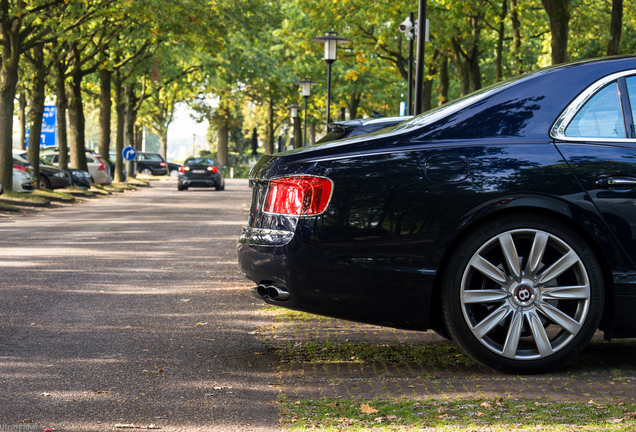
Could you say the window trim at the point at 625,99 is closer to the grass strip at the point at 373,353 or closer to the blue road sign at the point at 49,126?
the grass strip at the point at 373,353

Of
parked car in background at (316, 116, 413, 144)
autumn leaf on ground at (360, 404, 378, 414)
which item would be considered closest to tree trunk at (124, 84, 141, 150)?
parked car in background at (316, 116, 413, 144)

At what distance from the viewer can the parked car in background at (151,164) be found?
64.6 meters

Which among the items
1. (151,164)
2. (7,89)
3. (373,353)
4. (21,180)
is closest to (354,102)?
(21,180)

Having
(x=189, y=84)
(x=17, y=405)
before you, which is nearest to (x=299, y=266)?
(x=17, y=405)

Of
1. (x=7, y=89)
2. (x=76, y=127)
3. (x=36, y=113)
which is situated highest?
(x=7, y=89)

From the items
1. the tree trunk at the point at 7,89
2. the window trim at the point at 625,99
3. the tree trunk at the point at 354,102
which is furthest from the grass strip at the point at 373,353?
the tree trunk at the point at 354,102

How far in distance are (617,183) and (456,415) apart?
5.48 feet

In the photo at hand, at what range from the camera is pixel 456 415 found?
3.93 m

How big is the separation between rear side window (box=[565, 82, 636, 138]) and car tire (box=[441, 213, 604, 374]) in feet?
1.81

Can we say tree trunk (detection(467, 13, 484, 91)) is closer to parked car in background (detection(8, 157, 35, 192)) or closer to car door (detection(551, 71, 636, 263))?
parked car in background (detection(8, 157, 35, 192))

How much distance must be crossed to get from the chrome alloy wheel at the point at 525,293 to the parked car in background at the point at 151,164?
201 ft

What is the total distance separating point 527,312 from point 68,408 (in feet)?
8.04

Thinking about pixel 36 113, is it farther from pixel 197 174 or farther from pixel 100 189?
pixel 197 174

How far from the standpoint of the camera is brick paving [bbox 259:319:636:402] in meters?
4.34
